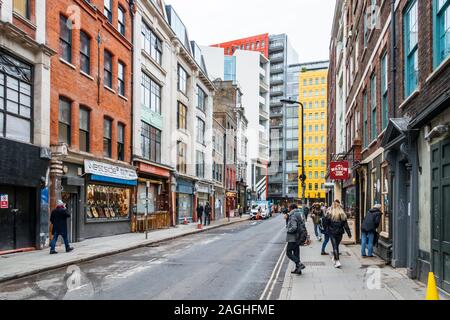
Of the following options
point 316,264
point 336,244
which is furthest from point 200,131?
point 336,244

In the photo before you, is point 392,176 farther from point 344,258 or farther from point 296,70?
point 296,70

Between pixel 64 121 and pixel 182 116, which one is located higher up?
pixel 182 116

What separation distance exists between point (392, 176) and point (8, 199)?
39.6ft

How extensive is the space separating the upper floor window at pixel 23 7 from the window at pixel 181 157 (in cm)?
2005

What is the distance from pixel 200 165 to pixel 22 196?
27.7 meters

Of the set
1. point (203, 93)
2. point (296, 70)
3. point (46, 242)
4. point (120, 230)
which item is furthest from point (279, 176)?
point (46, 242)

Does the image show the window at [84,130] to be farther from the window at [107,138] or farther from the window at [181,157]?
the window at [181,157]

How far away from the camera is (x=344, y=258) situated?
15.0 metres

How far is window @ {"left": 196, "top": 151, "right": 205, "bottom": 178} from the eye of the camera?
43.3m

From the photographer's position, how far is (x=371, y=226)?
14.5m

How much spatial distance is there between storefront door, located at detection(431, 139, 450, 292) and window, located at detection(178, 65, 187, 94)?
29648 millimetres

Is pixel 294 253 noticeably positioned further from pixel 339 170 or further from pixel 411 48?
pixel 339 170

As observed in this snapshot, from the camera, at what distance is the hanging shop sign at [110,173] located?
21.6m
